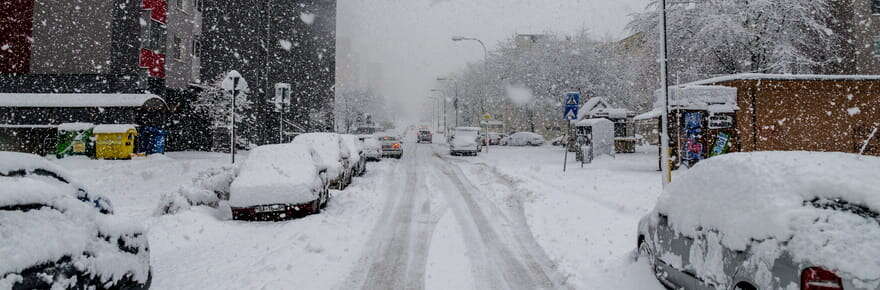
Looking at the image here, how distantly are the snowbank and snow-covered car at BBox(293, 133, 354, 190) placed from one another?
1009 cm

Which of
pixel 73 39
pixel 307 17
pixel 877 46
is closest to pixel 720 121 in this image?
pixel 877 46

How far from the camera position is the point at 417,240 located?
8062mm

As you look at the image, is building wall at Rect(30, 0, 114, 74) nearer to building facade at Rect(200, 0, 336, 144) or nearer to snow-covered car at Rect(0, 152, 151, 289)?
building facade at Rect(200, 0, 336, 144)

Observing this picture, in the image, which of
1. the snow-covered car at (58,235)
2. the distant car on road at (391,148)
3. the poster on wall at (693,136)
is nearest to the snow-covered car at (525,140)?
the distant car on road at (391,148)

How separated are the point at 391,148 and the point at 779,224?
26641 millimetres

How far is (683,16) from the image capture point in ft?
90.8

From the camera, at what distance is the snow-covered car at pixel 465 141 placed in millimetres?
32312

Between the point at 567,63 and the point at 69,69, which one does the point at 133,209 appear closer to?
the point at 69,69

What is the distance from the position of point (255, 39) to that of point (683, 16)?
25649mm

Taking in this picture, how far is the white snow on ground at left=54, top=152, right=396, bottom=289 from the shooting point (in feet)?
19.2

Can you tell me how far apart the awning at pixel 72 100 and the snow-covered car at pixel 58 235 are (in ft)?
68.7

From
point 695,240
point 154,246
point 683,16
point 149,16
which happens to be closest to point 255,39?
point 149,16

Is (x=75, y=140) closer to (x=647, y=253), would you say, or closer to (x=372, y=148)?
(x=372, y=148)

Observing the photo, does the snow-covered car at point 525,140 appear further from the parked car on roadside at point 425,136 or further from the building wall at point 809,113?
the building wall at point 809,113
